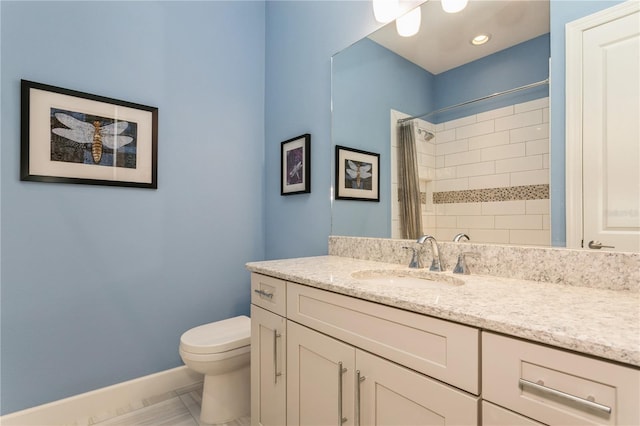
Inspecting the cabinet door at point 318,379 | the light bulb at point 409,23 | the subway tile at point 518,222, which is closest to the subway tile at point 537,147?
the subway tile at point 518,222

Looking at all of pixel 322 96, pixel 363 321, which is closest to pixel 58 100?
pixel 322 96

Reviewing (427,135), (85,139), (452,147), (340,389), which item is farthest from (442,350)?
(85,139)

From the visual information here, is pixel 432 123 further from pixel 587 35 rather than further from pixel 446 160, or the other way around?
pixel 587 35

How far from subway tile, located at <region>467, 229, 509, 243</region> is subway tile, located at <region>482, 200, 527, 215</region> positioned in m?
0.07

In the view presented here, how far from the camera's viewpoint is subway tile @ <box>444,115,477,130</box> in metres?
1.28

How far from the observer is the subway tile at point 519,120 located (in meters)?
1.09

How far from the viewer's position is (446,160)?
4.41 ft

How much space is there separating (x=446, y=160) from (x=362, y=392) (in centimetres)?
95

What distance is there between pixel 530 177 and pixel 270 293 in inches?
42.3

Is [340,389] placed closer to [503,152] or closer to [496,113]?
[503,152]

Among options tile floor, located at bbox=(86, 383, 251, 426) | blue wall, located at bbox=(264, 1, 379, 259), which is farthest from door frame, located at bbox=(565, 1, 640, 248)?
tile floor, located at bbox=(86, 383, 251, 426)

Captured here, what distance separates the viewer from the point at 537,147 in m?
1.09

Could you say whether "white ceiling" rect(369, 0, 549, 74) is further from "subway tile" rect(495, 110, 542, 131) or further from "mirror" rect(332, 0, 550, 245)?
"subway tile" rect(495, 110, 542, 131)

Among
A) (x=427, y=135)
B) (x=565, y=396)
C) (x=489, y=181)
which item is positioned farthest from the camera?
(x=427, y=135)
